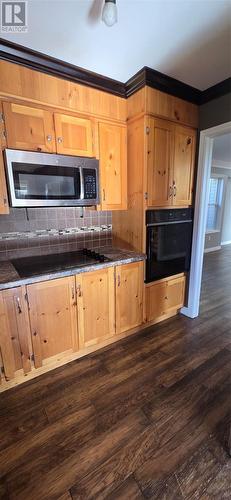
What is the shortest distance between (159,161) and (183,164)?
36 cm

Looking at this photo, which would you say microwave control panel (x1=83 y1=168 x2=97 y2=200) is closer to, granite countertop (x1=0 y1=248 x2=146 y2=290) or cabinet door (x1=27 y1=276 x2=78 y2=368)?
granite countertop (x1=0 y1=248 x2=146 y2=290)

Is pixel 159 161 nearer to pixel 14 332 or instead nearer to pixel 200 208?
pixel 200 208

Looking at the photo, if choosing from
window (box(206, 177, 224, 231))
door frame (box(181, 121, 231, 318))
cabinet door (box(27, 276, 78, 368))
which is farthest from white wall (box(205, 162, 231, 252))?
cabinet door (box(27, 276, 78, 368))

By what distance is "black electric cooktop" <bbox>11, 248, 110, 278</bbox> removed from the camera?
1746 millimetres

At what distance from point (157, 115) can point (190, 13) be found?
0.71m

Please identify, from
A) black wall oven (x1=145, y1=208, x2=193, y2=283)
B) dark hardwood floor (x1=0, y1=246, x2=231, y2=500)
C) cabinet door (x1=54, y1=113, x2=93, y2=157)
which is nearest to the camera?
dark hardwood floor (x1=0, y1=246, x2=231, y2=500)

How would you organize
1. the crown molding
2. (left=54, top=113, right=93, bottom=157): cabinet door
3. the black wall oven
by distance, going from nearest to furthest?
(left=54, top=113, right=93, bottom=157): cabinet door, the black wall oven, the crown molding

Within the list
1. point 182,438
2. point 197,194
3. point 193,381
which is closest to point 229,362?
point 193,381

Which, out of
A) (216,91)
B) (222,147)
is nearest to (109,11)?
(216,91)

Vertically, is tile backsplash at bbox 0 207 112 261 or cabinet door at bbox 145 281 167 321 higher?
tile backsplash at bbox 0 207 112 261

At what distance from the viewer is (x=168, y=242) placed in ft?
7.66

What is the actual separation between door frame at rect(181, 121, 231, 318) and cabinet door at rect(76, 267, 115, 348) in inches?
43.0

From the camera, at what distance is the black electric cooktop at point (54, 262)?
175 cm

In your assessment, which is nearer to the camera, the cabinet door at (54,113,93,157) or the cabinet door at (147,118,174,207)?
the cabinet door at (54,113,93,157)
